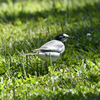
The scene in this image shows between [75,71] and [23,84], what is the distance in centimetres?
122

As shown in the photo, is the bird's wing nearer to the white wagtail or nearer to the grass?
the white wagtail

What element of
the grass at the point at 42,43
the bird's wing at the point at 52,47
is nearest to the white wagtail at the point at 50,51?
the bird's wing at the point at 52,47

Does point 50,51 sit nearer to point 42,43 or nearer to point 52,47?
point 52,47

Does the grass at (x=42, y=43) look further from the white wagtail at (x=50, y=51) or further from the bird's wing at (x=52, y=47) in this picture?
the bird's wing at (x=52, y=47)

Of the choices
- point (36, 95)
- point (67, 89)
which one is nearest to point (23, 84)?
point (36, 95)

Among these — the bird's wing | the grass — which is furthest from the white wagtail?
the grass

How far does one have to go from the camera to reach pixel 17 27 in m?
8.15

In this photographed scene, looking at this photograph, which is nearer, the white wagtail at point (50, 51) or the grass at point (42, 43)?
the grass at point (42, 43)

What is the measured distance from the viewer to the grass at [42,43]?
14.3ft

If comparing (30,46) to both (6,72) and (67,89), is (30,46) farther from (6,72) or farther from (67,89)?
(67,89)

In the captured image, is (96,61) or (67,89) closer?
(67,89)

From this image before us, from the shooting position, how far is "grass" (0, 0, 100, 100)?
14.3ft

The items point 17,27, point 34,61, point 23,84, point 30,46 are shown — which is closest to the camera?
point 23,84

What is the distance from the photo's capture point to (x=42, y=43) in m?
6.62
